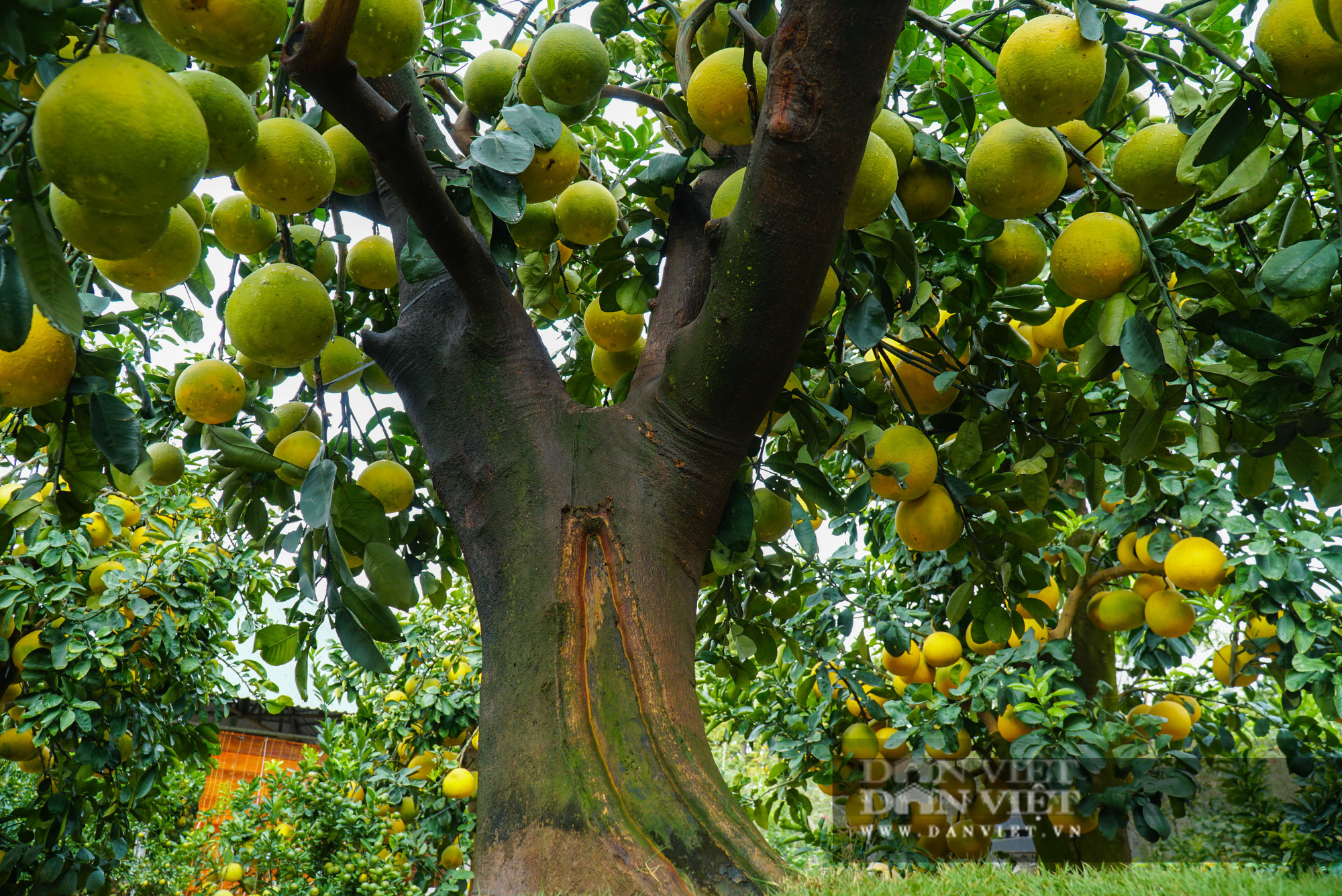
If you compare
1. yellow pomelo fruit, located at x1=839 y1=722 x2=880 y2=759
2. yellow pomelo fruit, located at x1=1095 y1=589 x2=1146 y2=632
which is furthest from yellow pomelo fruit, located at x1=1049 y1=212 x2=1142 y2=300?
yellow pomelo fruit, located at x1=839 y1=722 x2=880 y2=759

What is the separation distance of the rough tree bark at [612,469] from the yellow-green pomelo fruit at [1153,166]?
0.55 m

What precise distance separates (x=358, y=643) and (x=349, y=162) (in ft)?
3.10

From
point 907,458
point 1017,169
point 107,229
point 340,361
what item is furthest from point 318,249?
point 1017,169

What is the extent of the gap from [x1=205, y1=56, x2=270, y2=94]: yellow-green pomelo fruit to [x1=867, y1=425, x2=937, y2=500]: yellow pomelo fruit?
1.27m

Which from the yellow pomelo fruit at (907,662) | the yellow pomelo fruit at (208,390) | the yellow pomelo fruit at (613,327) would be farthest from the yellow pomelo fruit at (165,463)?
the yellow pomelo fruit at (907,662)

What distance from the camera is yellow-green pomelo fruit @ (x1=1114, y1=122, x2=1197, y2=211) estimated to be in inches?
55.4

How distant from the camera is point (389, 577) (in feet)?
4.38

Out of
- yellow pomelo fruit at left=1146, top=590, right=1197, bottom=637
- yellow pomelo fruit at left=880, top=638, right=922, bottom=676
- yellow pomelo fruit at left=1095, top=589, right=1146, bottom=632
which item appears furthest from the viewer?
yellow pomelo fruit at left=880, top=638, right=922, bottom=676

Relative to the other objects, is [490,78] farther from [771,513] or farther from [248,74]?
[771,513]

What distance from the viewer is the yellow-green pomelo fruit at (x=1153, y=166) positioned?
1407 mm

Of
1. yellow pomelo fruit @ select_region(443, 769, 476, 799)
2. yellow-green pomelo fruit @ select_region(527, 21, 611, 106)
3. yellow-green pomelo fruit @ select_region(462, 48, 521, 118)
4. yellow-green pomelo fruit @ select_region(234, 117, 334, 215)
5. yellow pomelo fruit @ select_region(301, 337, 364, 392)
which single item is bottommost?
yellow pomelo fruit @ select_region(443, 769, 476, 799)

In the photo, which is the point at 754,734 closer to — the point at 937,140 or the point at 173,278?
the point at 937,140

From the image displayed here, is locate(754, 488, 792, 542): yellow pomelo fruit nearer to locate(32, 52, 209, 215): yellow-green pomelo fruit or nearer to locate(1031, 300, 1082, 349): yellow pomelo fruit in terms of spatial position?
locate(1031, 300, 1082, 349): yellow pomelo fruit

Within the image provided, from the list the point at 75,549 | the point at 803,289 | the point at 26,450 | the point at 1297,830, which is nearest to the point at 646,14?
the point at 803,289
